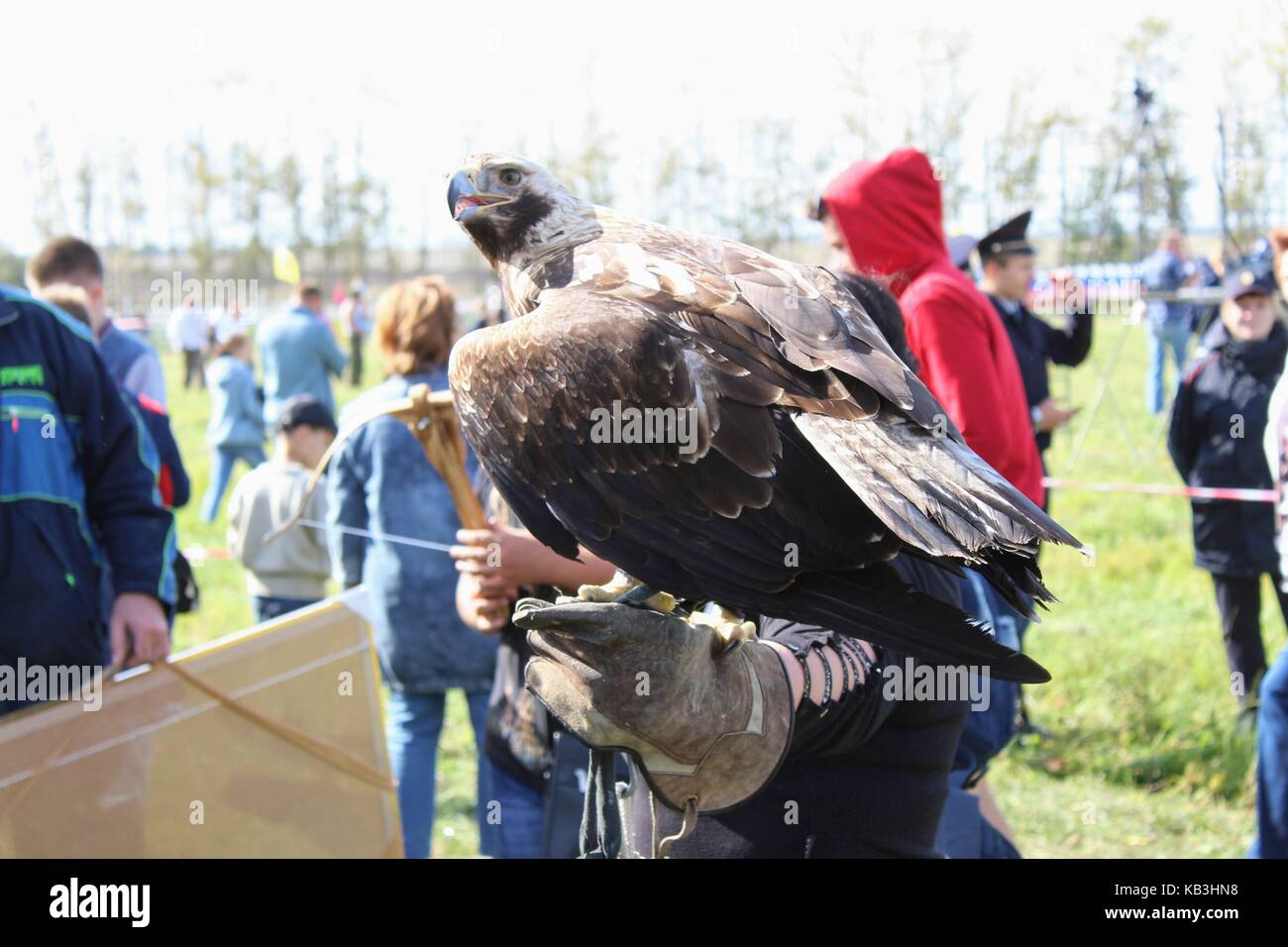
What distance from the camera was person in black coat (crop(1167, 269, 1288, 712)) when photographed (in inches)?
225

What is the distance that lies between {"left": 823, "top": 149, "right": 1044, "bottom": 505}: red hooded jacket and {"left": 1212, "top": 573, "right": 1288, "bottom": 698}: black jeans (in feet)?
6.51

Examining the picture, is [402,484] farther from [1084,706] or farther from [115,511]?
[1084,706]

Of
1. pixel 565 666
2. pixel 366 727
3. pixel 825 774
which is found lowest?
pixel 366 727

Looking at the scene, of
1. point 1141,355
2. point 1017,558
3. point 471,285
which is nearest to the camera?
point 1017,558

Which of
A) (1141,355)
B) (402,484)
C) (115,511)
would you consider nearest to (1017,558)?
(115,511)

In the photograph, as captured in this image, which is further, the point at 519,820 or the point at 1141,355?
the point at 1141,355

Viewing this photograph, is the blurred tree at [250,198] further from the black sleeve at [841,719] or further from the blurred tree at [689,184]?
the black sleeve at [841,719]

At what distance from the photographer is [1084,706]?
19.6ft

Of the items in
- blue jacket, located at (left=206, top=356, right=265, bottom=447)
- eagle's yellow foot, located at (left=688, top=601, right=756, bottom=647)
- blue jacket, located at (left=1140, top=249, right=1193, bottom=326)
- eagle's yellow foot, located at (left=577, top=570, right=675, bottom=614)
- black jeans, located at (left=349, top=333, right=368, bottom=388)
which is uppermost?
blue jacket, located at (left=1140, top=249, right=1193, bottom=326)

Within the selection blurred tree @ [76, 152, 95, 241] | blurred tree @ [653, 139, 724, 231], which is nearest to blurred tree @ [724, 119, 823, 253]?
blurred tree @ [653, 139, 724, 231]

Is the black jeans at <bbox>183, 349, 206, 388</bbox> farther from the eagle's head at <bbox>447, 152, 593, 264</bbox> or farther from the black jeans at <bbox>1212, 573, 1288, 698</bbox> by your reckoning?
the eagle's head at <bbox>447, 152, 593, 264</bbox>

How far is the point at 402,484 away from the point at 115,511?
1.13 m

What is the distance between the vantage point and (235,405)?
393 inches

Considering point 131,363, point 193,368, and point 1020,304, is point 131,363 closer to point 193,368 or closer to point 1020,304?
point 1020,304
